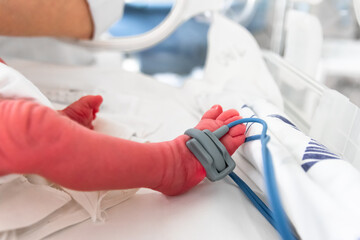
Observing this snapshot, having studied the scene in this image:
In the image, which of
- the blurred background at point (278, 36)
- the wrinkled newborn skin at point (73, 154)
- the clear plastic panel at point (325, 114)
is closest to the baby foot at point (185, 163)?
the wrinkled newborn skin at point (73, 154)

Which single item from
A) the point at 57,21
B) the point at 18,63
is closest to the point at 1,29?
the point at 57,21

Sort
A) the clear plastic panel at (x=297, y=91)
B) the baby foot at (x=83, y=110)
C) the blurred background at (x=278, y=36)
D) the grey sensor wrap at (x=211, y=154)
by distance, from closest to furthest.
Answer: the grey sensor wrap at (x=211, y=154)
the baby foot at (x=83, y=110)
the clear plastic panel at (x=297, y=91)
the blurred background at (x=278, y=36)

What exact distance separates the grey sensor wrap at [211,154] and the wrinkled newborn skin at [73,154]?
1.1 inches

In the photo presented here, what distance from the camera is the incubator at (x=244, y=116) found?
419mm

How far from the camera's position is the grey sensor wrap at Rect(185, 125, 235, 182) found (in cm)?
48

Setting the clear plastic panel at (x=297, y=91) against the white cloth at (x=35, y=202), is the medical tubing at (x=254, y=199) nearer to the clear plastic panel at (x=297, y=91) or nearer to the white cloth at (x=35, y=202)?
the white cloth at (x=35, y=202)

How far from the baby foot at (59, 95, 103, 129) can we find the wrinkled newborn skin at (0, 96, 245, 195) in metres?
0.19

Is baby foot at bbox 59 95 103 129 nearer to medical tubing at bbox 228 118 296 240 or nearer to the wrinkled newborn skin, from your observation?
the wrinkled newborn skin

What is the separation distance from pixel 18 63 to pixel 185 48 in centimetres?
73

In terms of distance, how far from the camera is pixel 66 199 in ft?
1.58

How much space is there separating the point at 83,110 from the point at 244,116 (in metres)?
0.29

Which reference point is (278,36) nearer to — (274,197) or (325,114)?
(325,114)

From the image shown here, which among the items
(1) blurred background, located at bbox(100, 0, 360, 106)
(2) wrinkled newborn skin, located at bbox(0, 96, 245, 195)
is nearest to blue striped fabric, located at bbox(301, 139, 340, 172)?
(2) wrinkled newborn skin, located at bbox(0, 96, 245, 195)

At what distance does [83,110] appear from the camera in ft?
2.06
